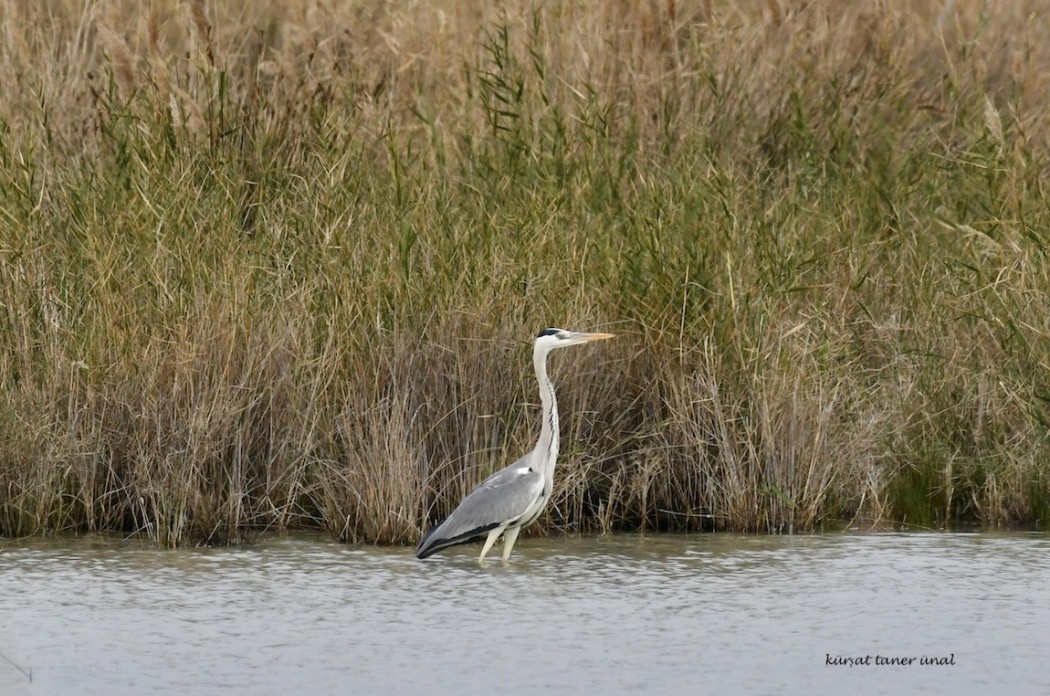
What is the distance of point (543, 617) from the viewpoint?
5254 mm

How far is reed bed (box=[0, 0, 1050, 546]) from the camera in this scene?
6.57 metres

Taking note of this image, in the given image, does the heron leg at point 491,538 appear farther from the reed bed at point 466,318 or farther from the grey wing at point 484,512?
the reed bed at point 466,318

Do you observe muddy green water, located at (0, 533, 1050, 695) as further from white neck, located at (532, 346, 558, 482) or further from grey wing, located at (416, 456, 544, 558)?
white neck, located at (532, 346, 558, 482)

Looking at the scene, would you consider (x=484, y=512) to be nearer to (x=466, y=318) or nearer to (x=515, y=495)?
(x=515, y=495)

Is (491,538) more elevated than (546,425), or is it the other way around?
(546,425)

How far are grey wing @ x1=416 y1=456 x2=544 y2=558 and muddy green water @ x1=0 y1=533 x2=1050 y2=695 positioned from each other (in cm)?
12

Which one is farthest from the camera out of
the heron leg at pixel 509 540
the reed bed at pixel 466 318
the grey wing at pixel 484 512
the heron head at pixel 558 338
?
the reed bed at pixel 466 318

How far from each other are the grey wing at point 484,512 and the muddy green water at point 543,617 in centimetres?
12

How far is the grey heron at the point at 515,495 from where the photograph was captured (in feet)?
19.6

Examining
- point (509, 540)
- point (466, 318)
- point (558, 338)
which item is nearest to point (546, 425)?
point (558, 338)

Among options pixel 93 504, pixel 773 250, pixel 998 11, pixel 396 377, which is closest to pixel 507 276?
pixel 396 377

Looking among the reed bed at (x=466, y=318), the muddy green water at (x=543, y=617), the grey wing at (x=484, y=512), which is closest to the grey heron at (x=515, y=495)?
the grey wing at (x=484, y=512)

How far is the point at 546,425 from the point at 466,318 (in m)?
0.74

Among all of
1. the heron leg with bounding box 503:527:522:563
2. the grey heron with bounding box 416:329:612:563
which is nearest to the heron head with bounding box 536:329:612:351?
the grey heron with bounding box 416:329:612:563
